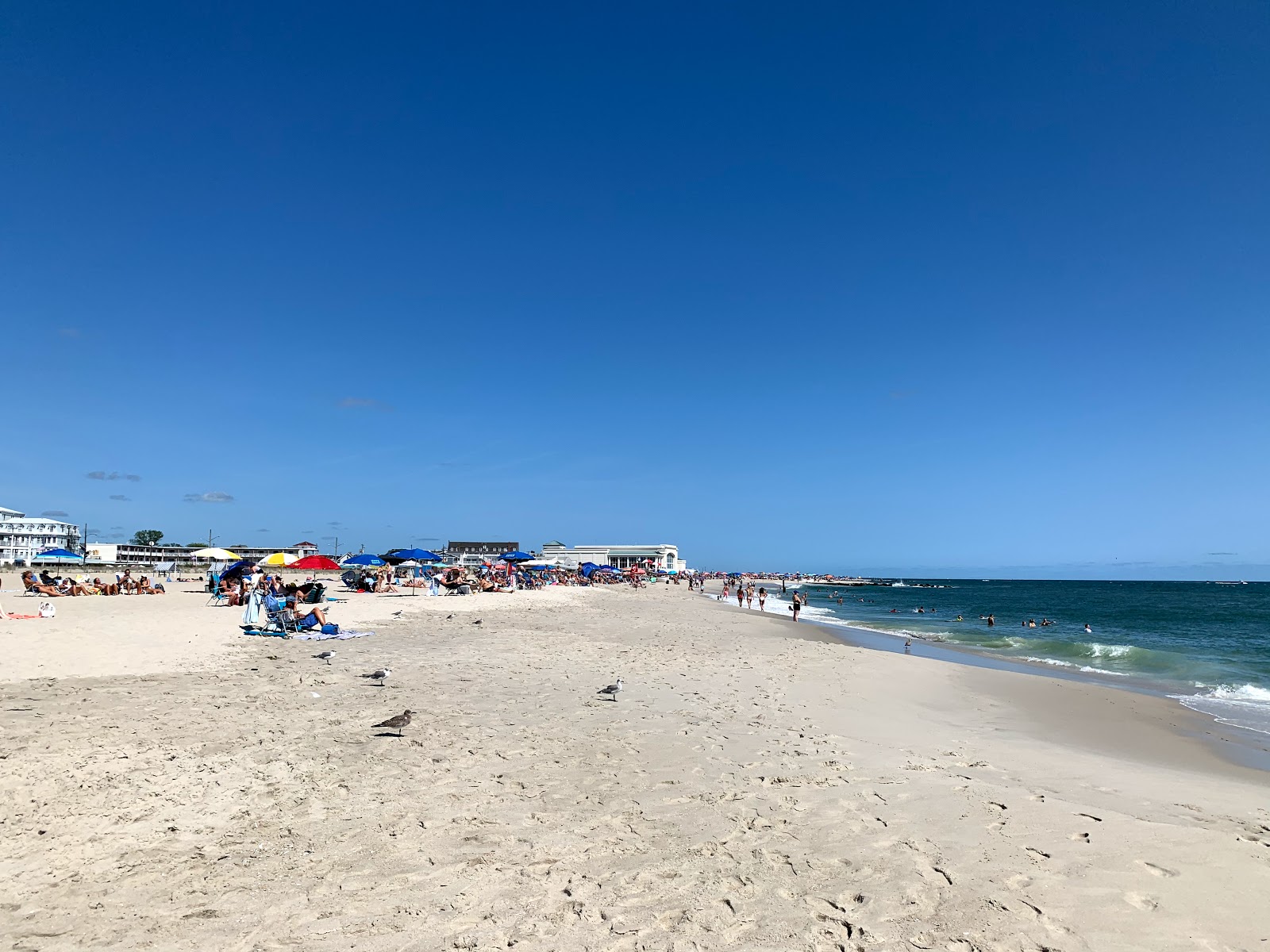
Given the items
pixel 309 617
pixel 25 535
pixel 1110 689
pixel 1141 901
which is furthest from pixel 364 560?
pixel 25 535

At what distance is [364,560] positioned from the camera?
3136 centimetres

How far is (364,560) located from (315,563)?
520 cm

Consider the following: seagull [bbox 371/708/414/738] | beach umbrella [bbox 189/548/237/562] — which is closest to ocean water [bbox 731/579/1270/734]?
seagull [bbox 371/708/414/738]

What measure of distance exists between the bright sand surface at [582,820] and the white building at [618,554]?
107 meters

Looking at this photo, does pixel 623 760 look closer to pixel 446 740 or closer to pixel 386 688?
pixel 446 740

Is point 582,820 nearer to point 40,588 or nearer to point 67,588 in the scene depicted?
point 40,588

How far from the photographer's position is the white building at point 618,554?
11788 centimetres

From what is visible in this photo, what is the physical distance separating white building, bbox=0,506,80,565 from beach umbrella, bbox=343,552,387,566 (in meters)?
82.6

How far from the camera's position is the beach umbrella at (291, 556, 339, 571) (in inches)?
1001

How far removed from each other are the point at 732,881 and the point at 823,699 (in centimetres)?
720

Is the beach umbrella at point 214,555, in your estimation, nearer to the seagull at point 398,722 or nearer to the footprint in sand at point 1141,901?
the seagull at point 398,722

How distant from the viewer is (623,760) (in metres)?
6.93

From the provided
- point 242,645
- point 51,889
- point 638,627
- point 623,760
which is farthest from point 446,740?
point 638,627

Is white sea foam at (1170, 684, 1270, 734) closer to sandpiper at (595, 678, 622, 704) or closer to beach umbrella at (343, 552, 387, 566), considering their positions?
sandpiper at (595, 678, 622, 704)
